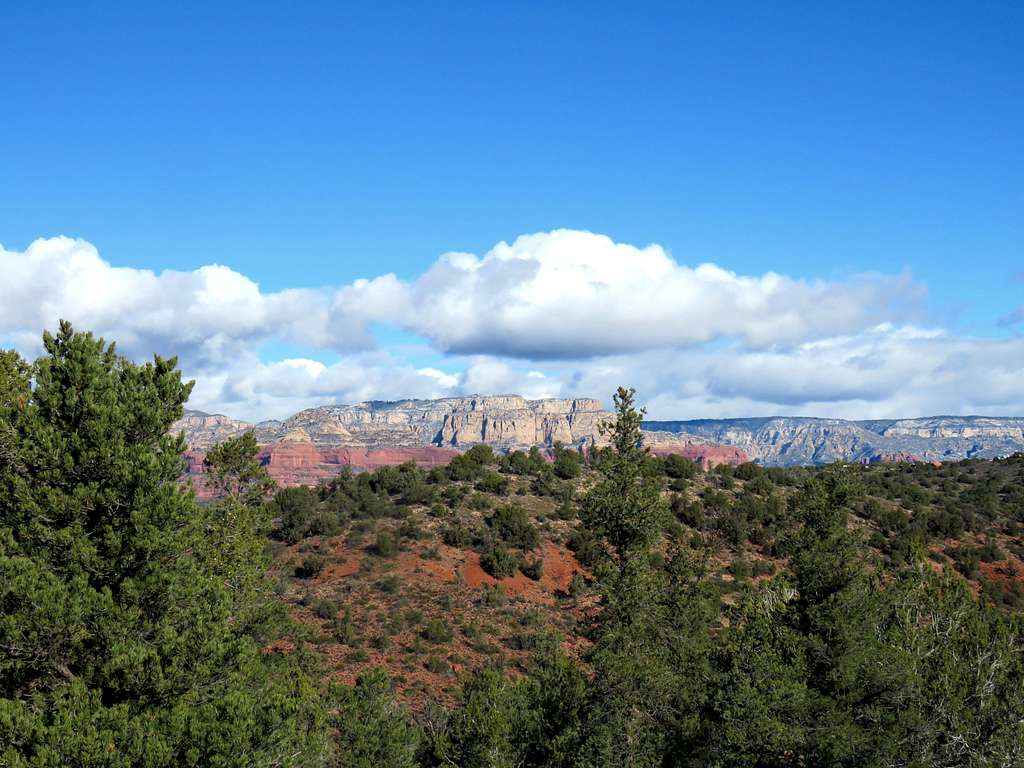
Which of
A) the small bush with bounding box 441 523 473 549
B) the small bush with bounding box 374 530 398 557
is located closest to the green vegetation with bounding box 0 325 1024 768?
the small bush with bounding box 374 530 398 557

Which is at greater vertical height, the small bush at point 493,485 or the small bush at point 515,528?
the small bush at point 493,485

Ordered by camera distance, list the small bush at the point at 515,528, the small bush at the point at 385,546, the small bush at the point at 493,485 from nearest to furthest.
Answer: the small bush at the point at 385,546
the small bush at the point at 515,528
the small bush at the point at 493,485

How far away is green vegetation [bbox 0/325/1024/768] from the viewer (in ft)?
50.9

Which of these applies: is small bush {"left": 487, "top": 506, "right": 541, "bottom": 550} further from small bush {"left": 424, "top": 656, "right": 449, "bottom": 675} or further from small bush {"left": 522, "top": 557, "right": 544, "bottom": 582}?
small bush {"left": 424, "top": 656, "right": 449, "bottom": 675}

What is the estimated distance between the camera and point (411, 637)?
39.5 m

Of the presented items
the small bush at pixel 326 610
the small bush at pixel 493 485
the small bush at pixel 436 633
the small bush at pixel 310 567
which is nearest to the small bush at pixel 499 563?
the small bush at pixel 436 633

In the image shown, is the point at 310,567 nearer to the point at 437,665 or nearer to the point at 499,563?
the point at 499,563

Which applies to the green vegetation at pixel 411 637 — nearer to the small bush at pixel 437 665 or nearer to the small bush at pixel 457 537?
the small bush at pixel 437 665

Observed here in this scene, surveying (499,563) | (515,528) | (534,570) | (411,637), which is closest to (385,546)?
(499,563)

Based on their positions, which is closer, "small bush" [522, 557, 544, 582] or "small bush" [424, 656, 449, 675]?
"small bush" [424, 656, 449, 675]

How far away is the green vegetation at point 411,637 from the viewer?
15516 mm

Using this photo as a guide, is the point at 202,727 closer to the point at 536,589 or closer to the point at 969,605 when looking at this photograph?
the point at 969,605

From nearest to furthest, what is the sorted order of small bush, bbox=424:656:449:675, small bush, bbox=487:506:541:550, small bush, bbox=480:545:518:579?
small bush, bbox=424:656:449:675 → small bush, bbox=480:545:518:579 → small bush, bbox=487:506:541:550

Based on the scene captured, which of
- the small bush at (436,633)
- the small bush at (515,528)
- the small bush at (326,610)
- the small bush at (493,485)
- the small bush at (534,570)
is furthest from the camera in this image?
the small bush at (493,485)
